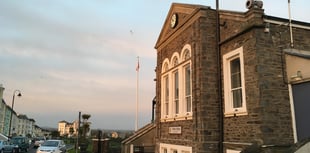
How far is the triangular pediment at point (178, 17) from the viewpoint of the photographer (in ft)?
46.3

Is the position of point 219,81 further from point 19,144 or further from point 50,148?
point 19,144

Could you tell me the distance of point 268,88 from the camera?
1020 centimetres

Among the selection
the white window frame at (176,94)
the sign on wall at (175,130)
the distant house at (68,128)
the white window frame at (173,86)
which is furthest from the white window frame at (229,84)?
the distant house at (68,128)

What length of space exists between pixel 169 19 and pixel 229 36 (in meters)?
6.00

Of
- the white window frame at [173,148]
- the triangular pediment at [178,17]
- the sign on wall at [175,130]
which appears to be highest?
the triangular pediment at [178,17]

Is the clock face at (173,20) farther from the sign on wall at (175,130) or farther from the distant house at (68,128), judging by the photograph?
the distant house at (68,128)

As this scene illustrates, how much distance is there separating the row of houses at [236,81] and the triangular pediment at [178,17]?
0.05m

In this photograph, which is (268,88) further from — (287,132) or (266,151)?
(266,151)

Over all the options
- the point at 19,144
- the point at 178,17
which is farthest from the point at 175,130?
the point at 19,144

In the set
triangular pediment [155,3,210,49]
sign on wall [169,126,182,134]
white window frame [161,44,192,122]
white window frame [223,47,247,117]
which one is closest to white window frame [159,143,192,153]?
sign on wall [169,126,182,134]

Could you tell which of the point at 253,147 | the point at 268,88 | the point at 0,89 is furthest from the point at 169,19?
the point at 0,89

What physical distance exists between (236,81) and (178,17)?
19.2 feet

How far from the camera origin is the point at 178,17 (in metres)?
16.1

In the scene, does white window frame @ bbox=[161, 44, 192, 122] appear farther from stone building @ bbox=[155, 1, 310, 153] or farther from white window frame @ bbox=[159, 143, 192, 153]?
white window frame @ bbox=[159, 143, 192, 153]
